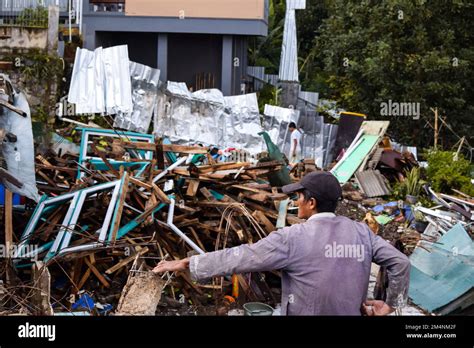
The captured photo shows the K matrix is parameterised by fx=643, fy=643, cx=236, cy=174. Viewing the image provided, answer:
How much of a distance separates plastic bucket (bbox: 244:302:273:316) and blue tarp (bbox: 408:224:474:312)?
2562 mm

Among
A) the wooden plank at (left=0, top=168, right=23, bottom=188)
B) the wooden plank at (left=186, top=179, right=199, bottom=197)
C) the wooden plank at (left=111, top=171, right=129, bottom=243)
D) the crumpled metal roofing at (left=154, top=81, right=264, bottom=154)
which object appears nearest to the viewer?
the wooden plank at (left=0, top=168, right=23, bottom=188)

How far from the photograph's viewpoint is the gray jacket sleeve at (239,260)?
324 cm

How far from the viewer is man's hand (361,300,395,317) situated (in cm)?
346

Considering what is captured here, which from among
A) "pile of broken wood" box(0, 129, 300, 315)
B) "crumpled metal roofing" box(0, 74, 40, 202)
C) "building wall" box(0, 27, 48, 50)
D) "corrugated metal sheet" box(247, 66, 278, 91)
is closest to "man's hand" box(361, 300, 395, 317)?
"pile of broken wood" box(0, 129, 300, 315)

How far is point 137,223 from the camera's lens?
25.5 feet

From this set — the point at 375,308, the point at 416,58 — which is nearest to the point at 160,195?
the point at 375,308

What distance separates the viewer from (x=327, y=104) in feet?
69.8

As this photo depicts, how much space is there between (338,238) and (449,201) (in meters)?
9.70

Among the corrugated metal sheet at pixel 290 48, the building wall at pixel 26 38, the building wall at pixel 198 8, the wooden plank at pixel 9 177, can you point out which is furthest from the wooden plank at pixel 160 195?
the corrugated metal sheet at pixel 290 48

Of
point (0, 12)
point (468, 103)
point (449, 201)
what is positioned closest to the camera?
Result: point (449, 201)

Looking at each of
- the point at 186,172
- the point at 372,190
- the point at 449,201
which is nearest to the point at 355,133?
the point at 372,190

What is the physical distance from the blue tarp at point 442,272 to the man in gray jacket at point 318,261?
4308 mm

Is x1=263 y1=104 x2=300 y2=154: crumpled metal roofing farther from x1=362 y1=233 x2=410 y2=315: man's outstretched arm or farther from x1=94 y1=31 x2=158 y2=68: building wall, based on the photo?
x1=362 y1=233 x2=410 y2=315: man's outstretched arm

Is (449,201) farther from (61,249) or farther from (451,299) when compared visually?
(61,249)
